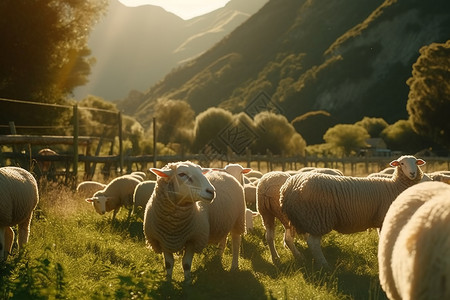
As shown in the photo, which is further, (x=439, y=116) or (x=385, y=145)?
(x=385, y=145)

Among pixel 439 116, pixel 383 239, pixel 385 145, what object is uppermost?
pixel 383 239

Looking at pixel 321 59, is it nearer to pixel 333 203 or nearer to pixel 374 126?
pixel 374 126

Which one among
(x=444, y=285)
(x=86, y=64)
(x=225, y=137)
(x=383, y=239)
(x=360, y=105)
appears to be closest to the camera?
(x=444, y=285)

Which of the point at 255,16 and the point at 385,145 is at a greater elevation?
the point at 255,16

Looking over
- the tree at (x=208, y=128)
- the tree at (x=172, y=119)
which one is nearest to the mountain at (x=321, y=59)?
the tree at (x=172, y=119)

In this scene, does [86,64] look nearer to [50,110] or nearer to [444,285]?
[50,110]

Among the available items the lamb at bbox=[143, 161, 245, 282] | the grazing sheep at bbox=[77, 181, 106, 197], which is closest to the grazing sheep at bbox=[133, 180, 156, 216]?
the grazing sheep at bbox=[77, 181, 106, 197]

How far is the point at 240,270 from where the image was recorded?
6.98 metres

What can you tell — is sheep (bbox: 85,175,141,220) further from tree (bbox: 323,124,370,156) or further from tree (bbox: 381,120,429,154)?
tree (bbox: 381,120,429,154)

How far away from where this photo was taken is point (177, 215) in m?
5.90

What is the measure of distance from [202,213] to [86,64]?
23982 millimetres

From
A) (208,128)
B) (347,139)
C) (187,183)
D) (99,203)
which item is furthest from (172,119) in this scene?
(187,183)

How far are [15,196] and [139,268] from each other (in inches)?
91.7

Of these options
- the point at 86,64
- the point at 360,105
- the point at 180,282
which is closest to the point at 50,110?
the point at 86,64
